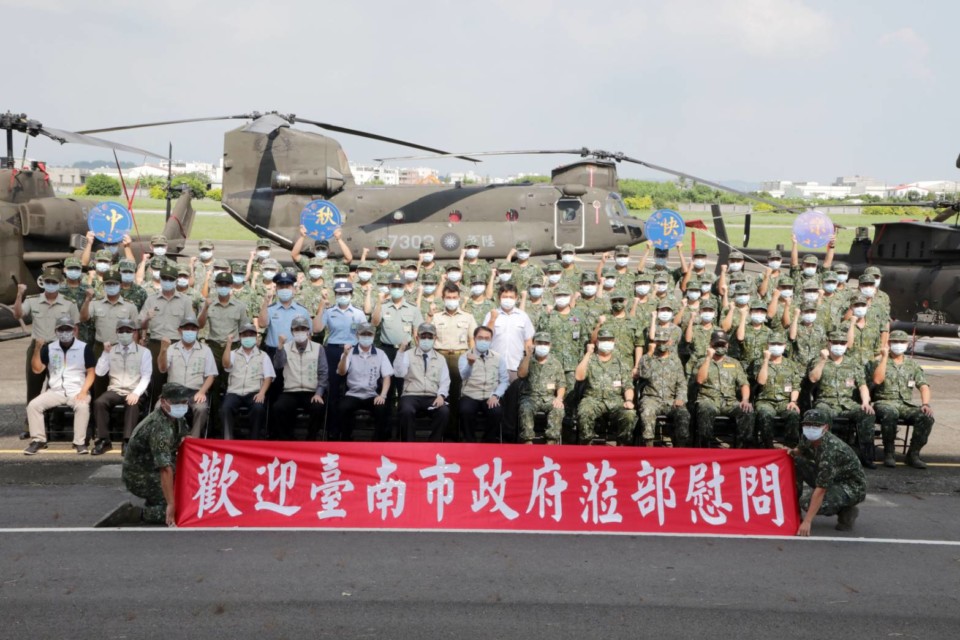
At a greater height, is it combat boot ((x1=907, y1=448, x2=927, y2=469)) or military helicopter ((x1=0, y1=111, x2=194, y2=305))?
military helicopter ((x1=0, y1=111, x2=194, y2=305))

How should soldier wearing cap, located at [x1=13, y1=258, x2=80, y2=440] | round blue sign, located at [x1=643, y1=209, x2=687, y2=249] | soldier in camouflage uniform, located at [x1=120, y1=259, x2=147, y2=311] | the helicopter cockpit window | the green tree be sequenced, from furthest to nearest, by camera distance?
the green tree, the helicopter cockpit window, round blue sign, located at [x1=643, y1=209, x2=687, y2=249], soldier in camouflage uniform, located at [x1=120, y1=259, x2=147, y2=311], soldier wearing cap, located at [x1=13, y1=258, x2=80, y2=440]

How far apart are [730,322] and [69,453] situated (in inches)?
348

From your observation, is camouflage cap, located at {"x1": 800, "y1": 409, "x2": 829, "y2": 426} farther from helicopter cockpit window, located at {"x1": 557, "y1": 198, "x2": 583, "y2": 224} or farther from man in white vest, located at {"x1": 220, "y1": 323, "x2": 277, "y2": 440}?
helicopter cockpit window, located at {"x1": 557, "y1": 198, "x2": 583, "y2": 224}

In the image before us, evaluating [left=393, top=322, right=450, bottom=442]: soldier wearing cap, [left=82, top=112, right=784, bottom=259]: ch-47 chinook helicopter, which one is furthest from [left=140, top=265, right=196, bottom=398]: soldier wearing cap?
[left=82, top=112, right=784, bottom=259]: ch-47 chinook helicopter

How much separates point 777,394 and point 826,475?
131 inches

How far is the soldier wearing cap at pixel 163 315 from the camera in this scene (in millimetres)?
12961

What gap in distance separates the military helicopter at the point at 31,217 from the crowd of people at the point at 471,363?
8.01 m

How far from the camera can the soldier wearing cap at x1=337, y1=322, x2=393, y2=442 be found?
39.5 feet

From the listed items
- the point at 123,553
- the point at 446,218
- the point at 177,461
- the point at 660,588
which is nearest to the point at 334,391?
the point at 177,461

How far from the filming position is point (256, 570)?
8.23m

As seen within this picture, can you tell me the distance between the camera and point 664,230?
57.8ft

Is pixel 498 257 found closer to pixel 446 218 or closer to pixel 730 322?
pixel 446 218

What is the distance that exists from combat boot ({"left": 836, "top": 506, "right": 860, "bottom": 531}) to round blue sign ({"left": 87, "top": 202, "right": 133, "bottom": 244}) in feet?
39.8

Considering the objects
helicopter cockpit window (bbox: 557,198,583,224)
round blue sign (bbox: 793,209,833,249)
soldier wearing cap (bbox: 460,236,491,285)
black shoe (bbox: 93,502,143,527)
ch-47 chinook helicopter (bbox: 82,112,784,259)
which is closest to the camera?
black shoe (bbox: 93,502,143,527)
